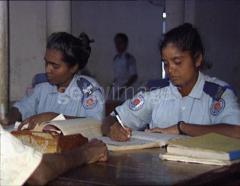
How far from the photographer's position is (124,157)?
274 centimetres

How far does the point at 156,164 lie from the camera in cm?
258

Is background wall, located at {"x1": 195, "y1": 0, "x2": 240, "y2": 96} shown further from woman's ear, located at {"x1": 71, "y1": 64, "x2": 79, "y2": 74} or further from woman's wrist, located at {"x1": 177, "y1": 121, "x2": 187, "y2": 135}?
woman's wrist, located at {"x1": 177, "y1": 121, "x2": 187, "y2": 135}

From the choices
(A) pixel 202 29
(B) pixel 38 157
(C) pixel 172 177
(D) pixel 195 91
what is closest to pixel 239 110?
(D) pixel 195 91

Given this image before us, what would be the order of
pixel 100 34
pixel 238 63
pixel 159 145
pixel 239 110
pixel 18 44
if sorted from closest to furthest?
pixel 159 145, pixel 239 110, pixel 18 44, pixel 238 63, pixel 100 34

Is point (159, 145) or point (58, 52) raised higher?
point (58, 52)

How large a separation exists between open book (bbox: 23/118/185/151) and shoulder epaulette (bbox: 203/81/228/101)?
0.39 m

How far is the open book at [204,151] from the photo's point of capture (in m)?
2.56

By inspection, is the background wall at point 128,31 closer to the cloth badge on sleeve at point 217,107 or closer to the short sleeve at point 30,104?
the short sleeve at point 30,104

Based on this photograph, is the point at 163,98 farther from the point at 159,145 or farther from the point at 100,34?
the point at 100,34

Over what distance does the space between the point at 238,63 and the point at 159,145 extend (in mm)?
5891

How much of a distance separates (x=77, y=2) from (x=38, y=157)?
8.70m

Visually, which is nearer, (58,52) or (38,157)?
(38,157)

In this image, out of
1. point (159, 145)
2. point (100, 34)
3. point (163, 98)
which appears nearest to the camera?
point (159, 145)

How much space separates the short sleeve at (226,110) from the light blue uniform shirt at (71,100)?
0.76 metres
